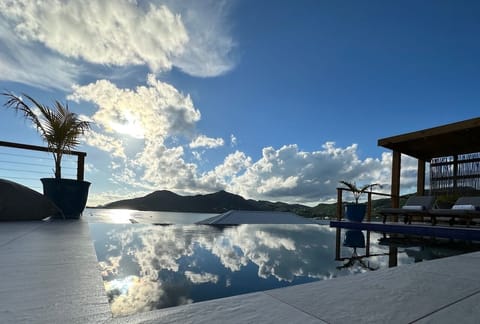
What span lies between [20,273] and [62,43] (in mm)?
4600

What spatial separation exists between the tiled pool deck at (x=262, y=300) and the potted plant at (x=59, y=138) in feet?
10.2

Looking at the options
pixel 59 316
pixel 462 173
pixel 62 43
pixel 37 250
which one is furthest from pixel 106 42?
pixel 462 173

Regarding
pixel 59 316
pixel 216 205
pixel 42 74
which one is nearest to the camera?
pixel 59 316

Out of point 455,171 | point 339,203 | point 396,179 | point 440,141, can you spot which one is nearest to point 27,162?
point 339,203

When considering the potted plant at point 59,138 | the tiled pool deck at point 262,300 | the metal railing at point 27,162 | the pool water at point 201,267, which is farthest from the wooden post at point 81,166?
the tiled pool deck at point 262,300

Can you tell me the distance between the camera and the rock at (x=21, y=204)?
11.5ft

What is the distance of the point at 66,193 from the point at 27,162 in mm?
1445

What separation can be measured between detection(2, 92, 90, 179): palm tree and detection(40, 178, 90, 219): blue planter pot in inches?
8.5

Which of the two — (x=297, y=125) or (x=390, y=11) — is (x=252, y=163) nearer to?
(x=297, y=125)

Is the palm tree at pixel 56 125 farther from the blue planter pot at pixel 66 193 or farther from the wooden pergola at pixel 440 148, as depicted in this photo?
the wooden pergola at pixel 440 148

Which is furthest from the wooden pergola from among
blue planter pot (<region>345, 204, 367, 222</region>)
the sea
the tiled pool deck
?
the tiled pool deck

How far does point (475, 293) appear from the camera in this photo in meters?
1.21

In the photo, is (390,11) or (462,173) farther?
(462,173)

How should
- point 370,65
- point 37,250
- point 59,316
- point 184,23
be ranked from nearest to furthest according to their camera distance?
point 59,316 < point 37,250 < point 184,23 < point 370,65
